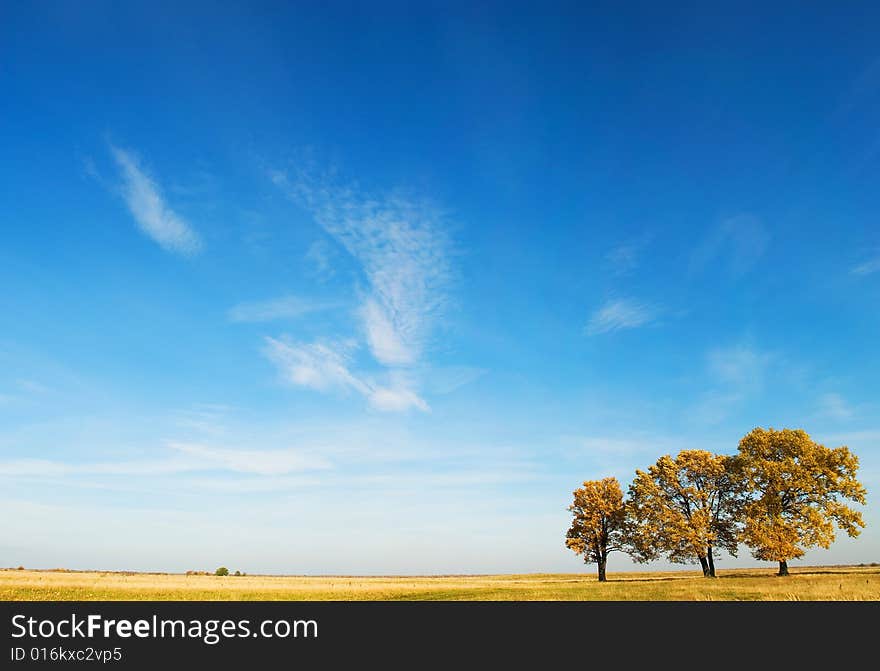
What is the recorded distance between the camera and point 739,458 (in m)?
57.8

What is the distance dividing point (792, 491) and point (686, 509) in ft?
35.3

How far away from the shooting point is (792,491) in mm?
53406

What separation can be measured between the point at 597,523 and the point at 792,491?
21045 mm

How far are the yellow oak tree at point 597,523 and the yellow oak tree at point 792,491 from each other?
14.6 meters

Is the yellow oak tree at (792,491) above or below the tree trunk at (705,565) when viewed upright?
above

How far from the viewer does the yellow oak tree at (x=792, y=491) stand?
167ft

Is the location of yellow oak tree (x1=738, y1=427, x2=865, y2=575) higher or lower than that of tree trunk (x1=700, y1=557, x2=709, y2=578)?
higher

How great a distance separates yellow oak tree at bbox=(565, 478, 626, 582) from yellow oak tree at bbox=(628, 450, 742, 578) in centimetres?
321

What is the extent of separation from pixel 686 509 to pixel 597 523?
10.4 meters

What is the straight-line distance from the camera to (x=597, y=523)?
65.1m

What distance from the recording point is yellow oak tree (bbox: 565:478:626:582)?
213 feet

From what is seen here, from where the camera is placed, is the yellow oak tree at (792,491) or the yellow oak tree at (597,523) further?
the yellow oak tree at (597,523)
